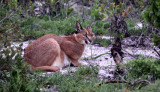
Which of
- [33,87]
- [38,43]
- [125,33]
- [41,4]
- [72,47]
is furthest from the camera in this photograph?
Result: [41,4]

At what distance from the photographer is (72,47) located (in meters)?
7.80

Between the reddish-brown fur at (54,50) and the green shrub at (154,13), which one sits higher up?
the green shrub at (154,13)

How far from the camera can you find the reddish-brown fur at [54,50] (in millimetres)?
6992

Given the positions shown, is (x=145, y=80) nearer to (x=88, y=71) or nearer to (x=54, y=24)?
(x=88, y=71)

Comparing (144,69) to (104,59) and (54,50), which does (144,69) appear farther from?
(104,59)

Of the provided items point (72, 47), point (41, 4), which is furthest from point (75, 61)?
point (41, 4)

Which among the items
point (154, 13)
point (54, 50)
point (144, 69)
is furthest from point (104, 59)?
point (154, 13)

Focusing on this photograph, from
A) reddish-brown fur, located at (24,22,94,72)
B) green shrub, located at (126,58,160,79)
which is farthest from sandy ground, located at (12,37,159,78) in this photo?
green shrub, located at (126,58,160,79)

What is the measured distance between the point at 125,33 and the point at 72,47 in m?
2.83

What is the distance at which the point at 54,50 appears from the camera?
7168mm

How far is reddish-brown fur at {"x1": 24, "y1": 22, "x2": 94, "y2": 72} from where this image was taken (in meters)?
6.99

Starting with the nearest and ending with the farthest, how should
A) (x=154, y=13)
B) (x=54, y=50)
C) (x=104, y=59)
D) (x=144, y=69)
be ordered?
(x=144, y=69) < (x=154, y=13) < (x=54, y=50) < (x=104, y=59)

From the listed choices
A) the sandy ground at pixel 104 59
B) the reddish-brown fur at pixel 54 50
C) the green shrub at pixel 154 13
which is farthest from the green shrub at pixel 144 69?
the reddish-brown fur at pixel 54 50

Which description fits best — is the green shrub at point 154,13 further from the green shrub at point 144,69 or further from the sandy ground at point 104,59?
the sandy ground at point 104,59
